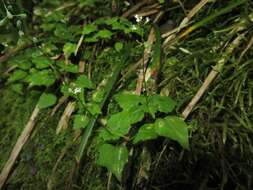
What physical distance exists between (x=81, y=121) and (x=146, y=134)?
356 millimetres

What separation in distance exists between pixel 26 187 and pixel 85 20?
1.02 m

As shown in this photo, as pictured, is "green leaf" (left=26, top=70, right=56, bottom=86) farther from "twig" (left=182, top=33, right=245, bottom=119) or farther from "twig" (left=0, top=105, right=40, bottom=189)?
"twig" (left=182, top=33, right=245, bottom=119)

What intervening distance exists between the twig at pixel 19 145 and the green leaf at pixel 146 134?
681mm

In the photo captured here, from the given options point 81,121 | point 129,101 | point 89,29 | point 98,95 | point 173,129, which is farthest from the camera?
point 89,29

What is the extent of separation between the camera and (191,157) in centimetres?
128

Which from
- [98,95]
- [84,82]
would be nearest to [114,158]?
[98,95]

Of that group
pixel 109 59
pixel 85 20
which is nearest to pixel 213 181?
pixel 109 59

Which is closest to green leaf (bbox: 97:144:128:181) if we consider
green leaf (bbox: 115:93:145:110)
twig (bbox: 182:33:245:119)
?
green leaf (bbox: 115:93:145:110)

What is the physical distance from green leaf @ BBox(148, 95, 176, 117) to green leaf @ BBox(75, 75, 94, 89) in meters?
0.39

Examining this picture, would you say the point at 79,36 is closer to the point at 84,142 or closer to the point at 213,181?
the point at 84,142

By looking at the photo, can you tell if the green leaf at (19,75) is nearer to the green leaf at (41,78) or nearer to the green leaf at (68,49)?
the green leaf at (41,78)

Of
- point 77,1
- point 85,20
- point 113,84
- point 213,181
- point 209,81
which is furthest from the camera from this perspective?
point 77,1

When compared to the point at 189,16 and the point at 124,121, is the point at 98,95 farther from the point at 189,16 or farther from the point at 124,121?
the point at 189,16

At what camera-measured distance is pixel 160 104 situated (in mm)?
1308
